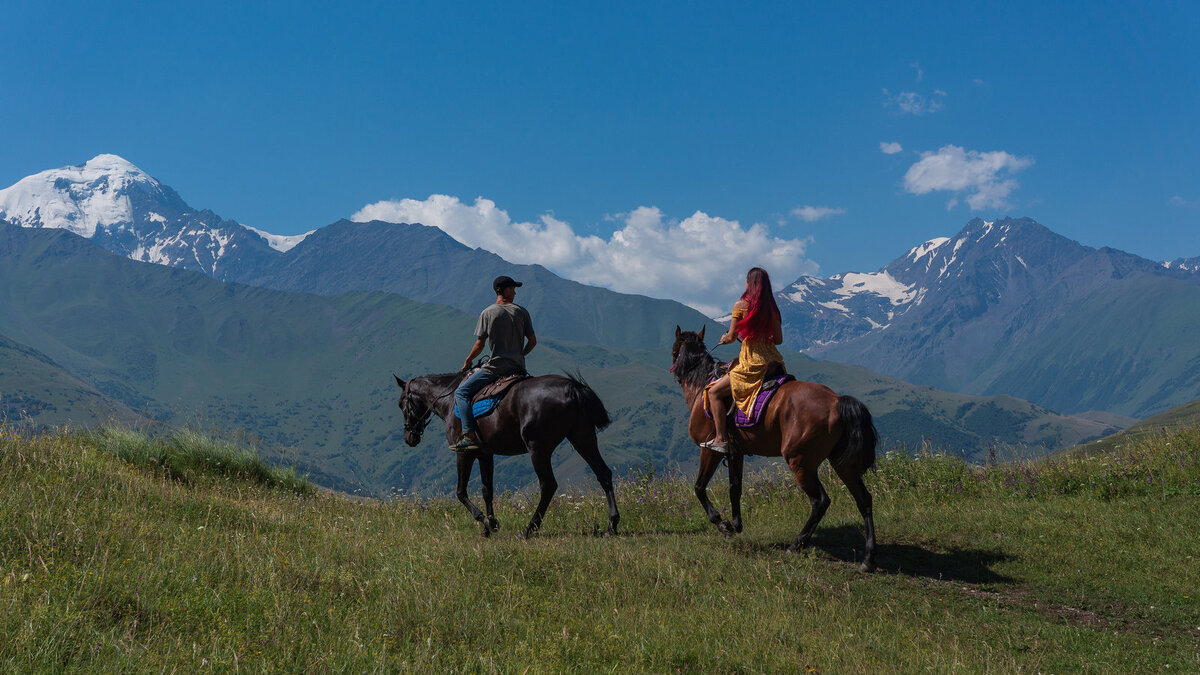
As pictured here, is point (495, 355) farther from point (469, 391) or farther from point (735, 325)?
point (735, 325)

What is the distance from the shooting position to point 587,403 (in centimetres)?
1170

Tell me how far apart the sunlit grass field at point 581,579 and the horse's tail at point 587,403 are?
5.68 feet

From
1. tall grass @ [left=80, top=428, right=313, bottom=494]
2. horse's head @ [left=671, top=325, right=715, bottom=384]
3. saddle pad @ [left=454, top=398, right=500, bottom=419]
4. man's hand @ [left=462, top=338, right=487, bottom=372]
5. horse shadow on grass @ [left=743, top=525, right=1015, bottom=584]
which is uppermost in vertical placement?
horse's head @ [left=671, top=325, right=715, bottom=384]

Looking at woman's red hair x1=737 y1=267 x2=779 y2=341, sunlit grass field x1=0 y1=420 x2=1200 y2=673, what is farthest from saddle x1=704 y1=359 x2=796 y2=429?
sunlit grass field x1=0 y1=420 x2=1200 y2=673

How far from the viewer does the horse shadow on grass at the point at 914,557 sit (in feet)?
32.8

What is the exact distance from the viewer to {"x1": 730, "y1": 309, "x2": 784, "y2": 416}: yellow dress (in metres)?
11.1

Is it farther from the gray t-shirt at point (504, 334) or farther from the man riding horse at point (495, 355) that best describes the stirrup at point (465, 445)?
the gray t-shirt at point (504, 334)

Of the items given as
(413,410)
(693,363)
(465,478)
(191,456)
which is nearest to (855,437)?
(693,363)

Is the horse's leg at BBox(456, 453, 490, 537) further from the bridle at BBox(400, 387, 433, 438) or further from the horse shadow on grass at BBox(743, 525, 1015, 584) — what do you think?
the horse shadow on grass at BBox(743, 525, 1015, 584)

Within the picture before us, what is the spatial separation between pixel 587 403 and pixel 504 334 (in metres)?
1.72

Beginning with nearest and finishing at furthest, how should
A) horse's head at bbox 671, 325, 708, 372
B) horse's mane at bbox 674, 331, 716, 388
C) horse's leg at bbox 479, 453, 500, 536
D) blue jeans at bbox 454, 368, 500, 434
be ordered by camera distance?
horse's leg at bbox 479, 453, 500, 536 → blue jeans at bbox 454, 368, 500, 434 → horse's mane at bbox 674, 331, 716, 388 → horse's head at bbox 671, 325, 708, 372

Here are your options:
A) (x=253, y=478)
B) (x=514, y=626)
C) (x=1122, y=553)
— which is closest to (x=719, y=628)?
(x=514, y=626)

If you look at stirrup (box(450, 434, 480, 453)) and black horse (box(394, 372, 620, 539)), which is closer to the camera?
black horse (box(394, 372, 620, 539))

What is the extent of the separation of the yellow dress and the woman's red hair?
110 mm
